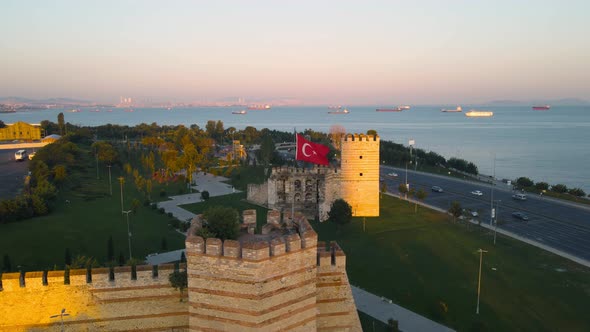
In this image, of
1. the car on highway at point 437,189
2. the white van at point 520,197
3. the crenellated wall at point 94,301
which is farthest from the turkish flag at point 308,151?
the white van at point 520,197

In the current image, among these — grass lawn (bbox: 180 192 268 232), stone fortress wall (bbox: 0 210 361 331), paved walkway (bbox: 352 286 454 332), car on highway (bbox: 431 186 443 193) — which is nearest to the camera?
stone fortress wall (bbox: 0 210 361 331)

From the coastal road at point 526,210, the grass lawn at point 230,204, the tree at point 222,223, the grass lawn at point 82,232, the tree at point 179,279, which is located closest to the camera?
the tree at point 222,223

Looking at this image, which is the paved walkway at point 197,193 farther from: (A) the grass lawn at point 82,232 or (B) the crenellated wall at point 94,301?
(B) the crenellated wall at point 94,301

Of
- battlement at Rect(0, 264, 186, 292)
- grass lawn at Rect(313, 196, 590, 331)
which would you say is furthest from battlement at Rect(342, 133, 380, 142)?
battlement at Rect(0, 264, 186, 292)

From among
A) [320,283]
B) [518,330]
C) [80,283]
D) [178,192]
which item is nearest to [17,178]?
[178,192]

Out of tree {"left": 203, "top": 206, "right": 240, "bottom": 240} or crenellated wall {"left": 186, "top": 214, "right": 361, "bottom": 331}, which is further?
tree {"left": 203, "top": 206, "right": 240, "bottom": 240}

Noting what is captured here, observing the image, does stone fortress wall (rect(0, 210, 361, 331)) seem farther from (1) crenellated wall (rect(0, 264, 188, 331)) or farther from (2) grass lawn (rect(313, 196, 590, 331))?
(2) grass lawn (rect(313, 196, 590, 331))

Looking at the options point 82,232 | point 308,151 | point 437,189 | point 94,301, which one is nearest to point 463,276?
point 308,151
